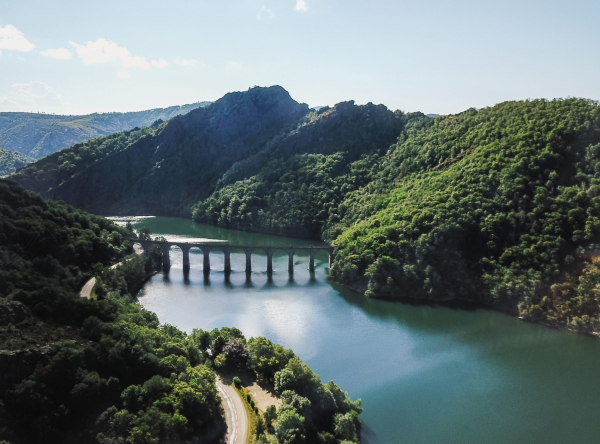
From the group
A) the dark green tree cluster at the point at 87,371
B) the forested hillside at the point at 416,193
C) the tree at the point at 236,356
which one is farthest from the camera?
the forested hillside at the point at 416,193

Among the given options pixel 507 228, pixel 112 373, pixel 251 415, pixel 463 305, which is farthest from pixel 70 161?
pixel 251 415

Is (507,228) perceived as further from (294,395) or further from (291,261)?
(294,395)

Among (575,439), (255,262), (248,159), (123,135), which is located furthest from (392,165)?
(123,135)

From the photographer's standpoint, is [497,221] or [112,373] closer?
[112,373]

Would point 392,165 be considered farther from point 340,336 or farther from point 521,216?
point 340,336

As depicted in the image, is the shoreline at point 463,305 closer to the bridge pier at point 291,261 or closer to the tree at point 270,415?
the bridge pier at point 291,261

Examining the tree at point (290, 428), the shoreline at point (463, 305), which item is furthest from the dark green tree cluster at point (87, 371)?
the shoreline at point (463, 305)
